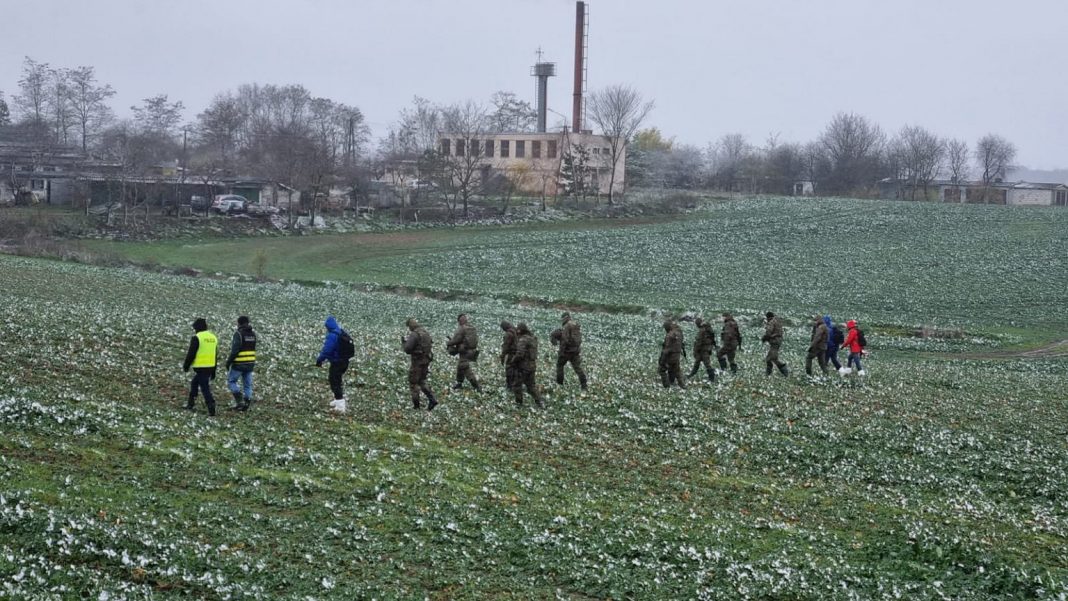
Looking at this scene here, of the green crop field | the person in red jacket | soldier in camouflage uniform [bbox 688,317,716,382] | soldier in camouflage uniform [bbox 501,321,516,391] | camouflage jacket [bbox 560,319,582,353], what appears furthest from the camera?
the person in red jacket

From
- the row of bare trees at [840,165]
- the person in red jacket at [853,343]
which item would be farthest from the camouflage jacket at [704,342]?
the row of bare trees at [840,165]

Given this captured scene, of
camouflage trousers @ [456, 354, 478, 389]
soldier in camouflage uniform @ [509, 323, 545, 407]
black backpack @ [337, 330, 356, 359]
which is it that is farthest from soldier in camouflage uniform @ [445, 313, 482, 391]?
black backpack @ [337, 330, 356, 359]

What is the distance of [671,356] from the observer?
25.6 m

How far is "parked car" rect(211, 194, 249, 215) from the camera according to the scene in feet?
284

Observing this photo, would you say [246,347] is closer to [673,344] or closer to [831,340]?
[673,344]

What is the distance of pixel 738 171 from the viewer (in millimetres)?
147750

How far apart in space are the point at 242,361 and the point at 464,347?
5204 millimetres

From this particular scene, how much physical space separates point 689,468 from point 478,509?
18.1 ft

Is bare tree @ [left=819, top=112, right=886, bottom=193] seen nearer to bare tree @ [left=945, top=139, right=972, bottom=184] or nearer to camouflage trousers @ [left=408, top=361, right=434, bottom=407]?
bare tree @ [left=945, top=139, right=972, bottom=184]

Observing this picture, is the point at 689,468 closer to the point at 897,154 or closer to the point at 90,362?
the point at 90,362

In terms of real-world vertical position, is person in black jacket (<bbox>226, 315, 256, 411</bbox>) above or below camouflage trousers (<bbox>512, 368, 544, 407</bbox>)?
above

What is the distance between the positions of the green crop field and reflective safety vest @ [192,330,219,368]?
1.03 m

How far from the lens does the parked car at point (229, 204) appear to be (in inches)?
3406

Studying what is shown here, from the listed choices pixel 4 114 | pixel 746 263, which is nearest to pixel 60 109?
pixel 4 114
